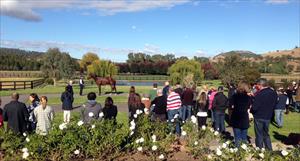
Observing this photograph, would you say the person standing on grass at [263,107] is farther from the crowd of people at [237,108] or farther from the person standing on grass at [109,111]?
the person standing on grass at [109,111]

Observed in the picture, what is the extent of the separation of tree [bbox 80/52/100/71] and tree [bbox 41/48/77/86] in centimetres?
4322

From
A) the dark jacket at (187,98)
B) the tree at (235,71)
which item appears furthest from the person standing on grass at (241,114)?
the tree at (235,71)

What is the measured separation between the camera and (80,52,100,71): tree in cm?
12175

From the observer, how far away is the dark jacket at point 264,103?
10.1 metres

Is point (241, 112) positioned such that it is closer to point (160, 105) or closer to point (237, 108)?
point (237, 108)

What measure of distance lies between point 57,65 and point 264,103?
6401cm

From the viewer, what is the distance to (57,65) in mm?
71125

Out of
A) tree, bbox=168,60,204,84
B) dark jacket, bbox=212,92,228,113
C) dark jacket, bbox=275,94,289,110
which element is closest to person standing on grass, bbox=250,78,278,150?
dark jacket, bbox=212,92,228,113

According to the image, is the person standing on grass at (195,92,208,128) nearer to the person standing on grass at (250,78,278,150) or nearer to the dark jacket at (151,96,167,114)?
the dark jacket at (151,96,167,114)

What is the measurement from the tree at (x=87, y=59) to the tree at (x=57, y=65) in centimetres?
4322

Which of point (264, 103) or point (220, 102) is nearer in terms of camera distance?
point (264, 103)

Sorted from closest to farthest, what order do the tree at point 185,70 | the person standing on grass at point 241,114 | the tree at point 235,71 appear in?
the person standing on grass at point 241,114 → the tree at point 235,71 → the tree at point 185,70

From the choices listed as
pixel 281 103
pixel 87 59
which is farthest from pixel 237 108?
pixel 87 59

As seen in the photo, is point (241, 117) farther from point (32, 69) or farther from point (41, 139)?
point (32, 69)
